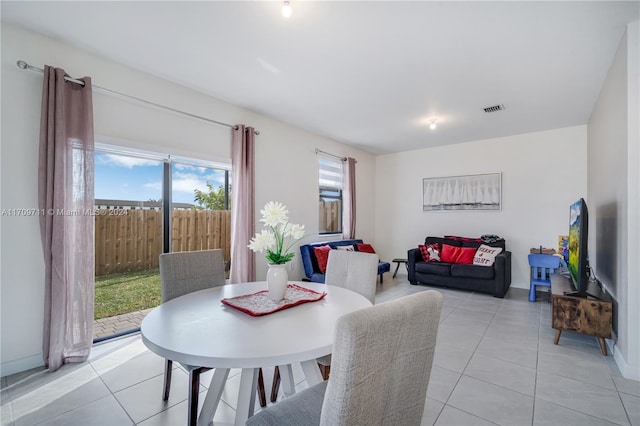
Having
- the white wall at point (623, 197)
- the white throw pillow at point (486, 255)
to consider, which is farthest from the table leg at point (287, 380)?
the white throw pillow at point (486, 255)

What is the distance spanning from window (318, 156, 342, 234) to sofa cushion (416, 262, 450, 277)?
161 cm

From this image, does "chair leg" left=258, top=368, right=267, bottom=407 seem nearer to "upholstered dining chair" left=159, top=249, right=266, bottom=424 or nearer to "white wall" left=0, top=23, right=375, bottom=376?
"upholstered dining chair" left=159, top=249, right=266, bottom=424

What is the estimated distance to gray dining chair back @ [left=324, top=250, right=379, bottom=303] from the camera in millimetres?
1968

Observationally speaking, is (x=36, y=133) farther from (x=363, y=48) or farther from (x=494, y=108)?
(x=494, y=108)

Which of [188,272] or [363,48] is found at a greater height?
[363,48]

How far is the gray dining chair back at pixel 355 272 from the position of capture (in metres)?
1.97

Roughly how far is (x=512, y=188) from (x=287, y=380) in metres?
4.83

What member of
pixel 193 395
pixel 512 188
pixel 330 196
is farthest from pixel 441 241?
pixel 193 395

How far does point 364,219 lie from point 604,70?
160 inches

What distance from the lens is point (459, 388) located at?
1.97 meters

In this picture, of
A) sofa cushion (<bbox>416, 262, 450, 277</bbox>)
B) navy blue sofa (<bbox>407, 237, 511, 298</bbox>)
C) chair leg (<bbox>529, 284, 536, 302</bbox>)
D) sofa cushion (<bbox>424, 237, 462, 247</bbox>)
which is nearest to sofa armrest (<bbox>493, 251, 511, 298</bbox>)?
navy blue sofa (<bbox>407, 237, 511, 298</bbox>)

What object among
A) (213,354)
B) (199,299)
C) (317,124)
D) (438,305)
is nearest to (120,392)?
(199,299)

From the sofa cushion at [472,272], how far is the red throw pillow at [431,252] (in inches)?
15.8

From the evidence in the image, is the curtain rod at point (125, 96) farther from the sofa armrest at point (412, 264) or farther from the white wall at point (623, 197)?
the white wall at point (623, 197)
